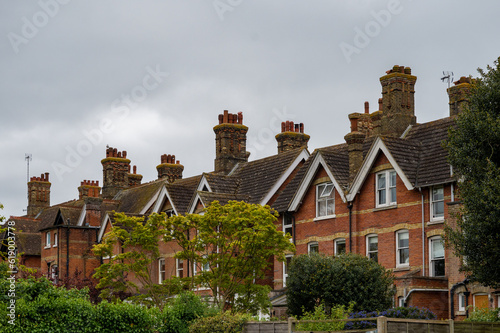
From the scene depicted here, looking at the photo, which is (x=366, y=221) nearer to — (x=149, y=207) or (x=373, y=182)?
(x=373, y=182)

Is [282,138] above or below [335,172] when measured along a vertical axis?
above

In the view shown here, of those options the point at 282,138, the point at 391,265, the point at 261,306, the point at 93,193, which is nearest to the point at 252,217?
the point at 261,306

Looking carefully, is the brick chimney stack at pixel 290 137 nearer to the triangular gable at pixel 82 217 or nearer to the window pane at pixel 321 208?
the window pane at pixel 321 208

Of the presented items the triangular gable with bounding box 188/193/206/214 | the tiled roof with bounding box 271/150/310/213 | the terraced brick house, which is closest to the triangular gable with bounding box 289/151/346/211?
the terraced brick house

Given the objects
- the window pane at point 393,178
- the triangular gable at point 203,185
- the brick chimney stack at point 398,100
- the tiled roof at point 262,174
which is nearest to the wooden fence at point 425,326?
the window pane at point 393,178

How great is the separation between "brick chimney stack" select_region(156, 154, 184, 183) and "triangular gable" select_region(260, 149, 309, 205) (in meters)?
19.2

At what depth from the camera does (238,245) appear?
Answer: 40438 millimetres

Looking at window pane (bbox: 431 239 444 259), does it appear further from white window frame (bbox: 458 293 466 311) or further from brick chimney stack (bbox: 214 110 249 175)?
brick chimney stack (bbox: 214 110 249 175)

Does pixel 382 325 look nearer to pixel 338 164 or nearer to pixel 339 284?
pixel 339 284

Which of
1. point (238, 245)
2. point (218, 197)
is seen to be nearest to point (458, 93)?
point (218, 197)

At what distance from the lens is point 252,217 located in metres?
39.8

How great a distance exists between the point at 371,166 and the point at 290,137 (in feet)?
52.5

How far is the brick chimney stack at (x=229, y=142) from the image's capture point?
5672 cm

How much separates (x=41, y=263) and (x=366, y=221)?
3152cm
